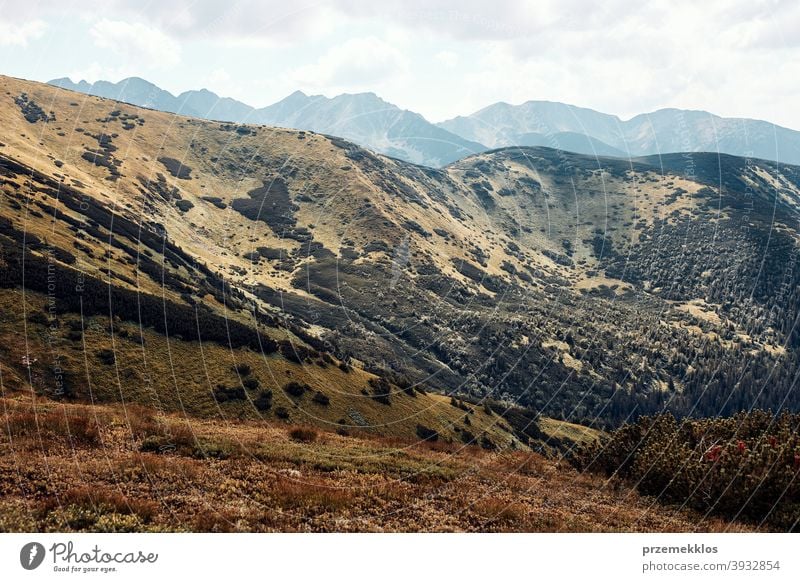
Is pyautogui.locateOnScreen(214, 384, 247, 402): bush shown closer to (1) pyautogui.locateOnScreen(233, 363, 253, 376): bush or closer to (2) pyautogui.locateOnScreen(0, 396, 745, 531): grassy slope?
(1) pyautogui.locateOnScreen(233, 363, 253, 376): bush

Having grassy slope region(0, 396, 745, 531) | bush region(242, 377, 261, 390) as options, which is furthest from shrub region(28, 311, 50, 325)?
bush region(242, 377, 261, 390)

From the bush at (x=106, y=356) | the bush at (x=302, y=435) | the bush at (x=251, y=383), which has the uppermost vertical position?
the bush at (x=106, y=356)

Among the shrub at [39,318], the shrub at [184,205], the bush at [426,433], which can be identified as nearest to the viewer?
the shrub at [39,318]

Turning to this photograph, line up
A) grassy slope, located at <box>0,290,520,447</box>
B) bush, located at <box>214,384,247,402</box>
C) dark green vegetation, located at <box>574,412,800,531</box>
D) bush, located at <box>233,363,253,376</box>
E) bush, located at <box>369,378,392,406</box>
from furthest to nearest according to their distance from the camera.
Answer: bush, located at <box>369,378,392,406</box> < bush, located at <box>233,363,253,376</box> < bush, located at <box>214,384,247,402</box> < grassy slope, located at <box>0,290,520,447</box> < dark green vegetation, located at <box>574,412,800,531</box>

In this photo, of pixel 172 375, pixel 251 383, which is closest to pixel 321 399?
pixel 251 383

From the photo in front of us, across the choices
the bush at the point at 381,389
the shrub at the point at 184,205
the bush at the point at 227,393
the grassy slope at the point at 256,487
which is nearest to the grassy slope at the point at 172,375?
the bush at the point at 227,393

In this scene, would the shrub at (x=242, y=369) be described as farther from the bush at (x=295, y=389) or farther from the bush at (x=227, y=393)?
the bush at (x=295, y=389)

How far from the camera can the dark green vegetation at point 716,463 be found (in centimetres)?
1998

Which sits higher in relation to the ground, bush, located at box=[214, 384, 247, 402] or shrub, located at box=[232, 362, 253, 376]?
shrub, located at box=[232, 362, 253, 376]

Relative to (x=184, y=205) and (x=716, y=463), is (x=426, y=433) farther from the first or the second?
(x=184, y=205)

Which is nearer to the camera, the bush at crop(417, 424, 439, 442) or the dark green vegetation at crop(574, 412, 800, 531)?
the dark green vegetation at crop(574, 412, 800, 531)

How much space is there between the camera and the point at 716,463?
71.3 feet

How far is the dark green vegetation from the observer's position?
65.6 ft

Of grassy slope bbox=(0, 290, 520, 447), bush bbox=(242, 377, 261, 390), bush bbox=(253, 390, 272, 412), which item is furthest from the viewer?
bush bbox=(242, 377, 261, 390)
